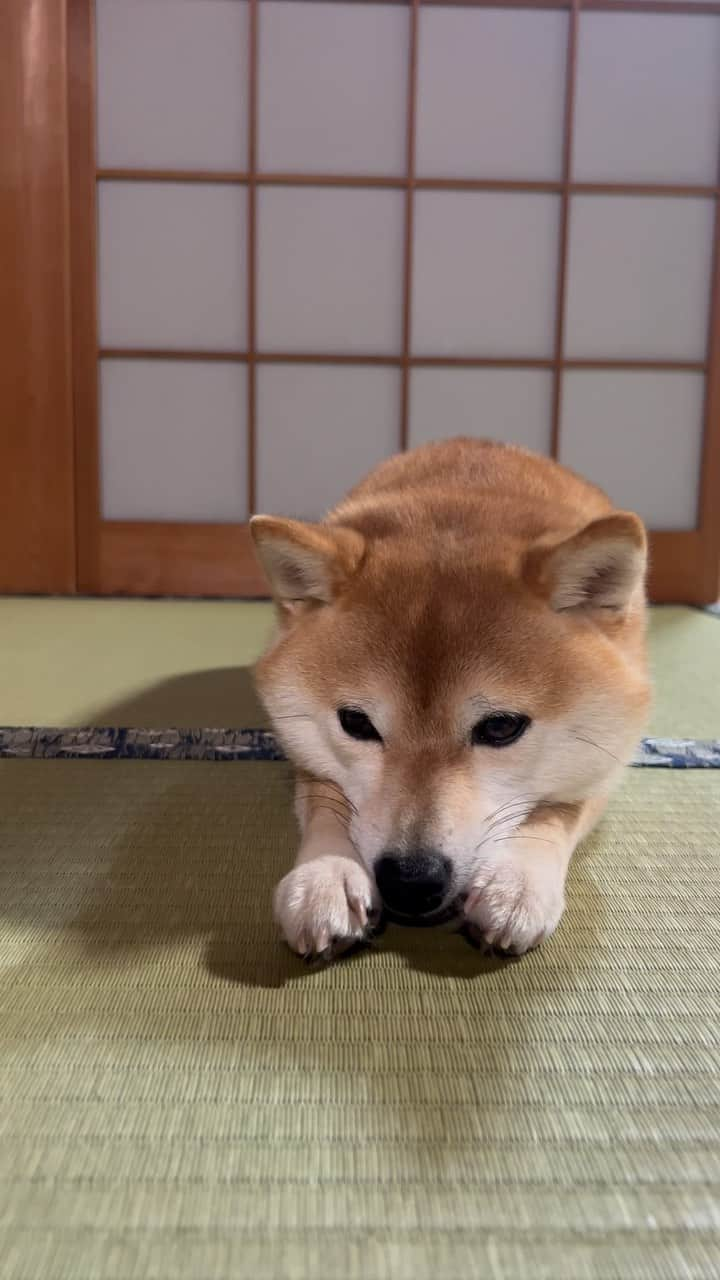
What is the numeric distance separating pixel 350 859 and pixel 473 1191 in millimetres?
474

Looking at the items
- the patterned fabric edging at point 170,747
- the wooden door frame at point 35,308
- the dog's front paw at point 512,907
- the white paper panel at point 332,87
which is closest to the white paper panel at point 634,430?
the white paper panel at point 332,87

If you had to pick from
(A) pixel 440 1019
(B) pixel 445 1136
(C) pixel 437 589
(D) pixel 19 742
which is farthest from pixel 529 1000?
(D) pixel 19 742

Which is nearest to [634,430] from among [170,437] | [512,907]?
[170,437]

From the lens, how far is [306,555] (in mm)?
1373

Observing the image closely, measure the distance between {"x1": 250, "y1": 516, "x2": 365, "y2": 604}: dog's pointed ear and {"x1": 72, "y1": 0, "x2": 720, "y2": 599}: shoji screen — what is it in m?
2.75

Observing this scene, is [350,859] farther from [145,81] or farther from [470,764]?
[145,81]

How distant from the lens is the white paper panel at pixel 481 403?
164 inches

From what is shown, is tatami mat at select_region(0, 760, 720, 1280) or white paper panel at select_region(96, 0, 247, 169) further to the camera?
white paper panel at select_region(96, 0, 247, 169)

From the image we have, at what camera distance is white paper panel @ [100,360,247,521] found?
415 centimetres

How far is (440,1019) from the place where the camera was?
40.3 inches

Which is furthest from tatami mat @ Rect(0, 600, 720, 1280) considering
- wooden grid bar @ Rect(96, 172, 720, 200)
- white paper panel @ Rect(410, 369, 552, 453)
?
wooden grid bar @ Rect(96, 172, 720, 200)

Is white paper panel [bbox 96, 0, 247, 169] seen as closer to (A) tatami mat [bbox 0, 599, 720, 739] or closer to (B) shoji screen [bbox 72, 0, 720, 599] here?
(B) shoji screen [bbox 72, 0, 720, 599]

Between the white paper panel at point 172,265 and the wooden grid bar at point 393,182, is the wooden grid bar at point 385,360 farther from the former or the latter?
the wooden grid bar at point 393,182

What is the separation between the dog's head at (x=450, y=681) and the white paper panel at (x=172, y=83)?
127 inches
